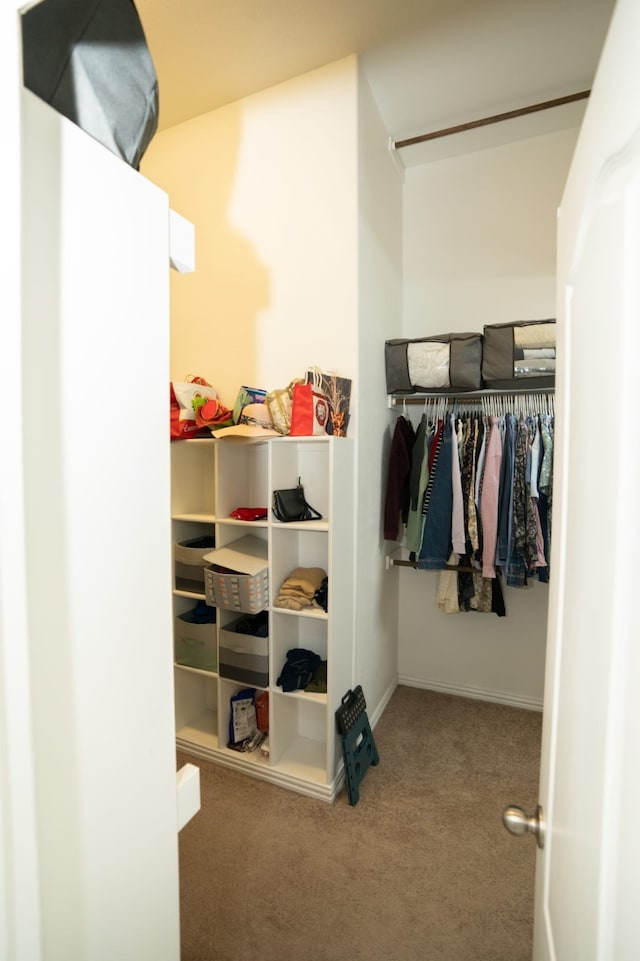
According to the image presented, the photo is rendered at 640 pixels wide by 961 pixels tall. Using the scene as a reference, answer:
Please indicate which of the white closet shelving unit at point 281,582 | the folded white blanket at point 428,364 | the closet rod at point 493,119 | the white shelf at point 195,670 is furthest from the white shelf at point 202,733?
the closet rod at point 493,119

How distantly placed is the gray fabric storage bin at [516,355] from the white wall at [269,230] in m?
0.76

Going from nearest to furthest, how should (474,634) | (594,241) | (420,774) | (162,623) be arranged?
(594,241) < (162,623) < (420,774) < (474,634)

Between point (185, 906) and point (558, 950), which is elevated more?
point (558, 950)

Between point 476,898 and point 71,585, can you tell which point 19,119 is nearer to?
point 71,585

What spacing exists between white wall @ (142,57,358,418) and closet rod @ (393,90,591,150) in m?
0.63

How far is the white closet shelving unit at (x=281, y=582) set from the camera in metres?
1.98

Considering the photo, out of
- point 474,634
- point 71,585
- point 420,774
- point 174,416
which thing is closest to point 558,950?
point 71,585

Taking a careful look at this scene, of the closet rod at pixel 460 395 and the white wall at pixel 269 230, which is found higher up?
the white wall at pixel 269 230

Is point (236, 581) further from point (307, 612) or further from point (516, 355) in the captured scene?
point (516, 355)

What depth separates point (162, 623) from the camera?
27.3 inches

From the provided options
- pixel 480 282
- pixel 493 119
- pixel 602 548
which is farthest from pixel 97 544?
pixel 493 119

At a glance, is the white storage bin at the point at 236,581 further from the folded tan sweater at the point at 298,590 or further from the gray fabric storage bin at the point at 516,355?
the gray fabric storage bin at the point at 516,355

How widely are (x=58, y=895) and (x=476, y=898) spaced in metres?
1.63

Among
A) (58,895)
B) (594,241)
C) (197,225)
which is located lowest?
(58,895)
